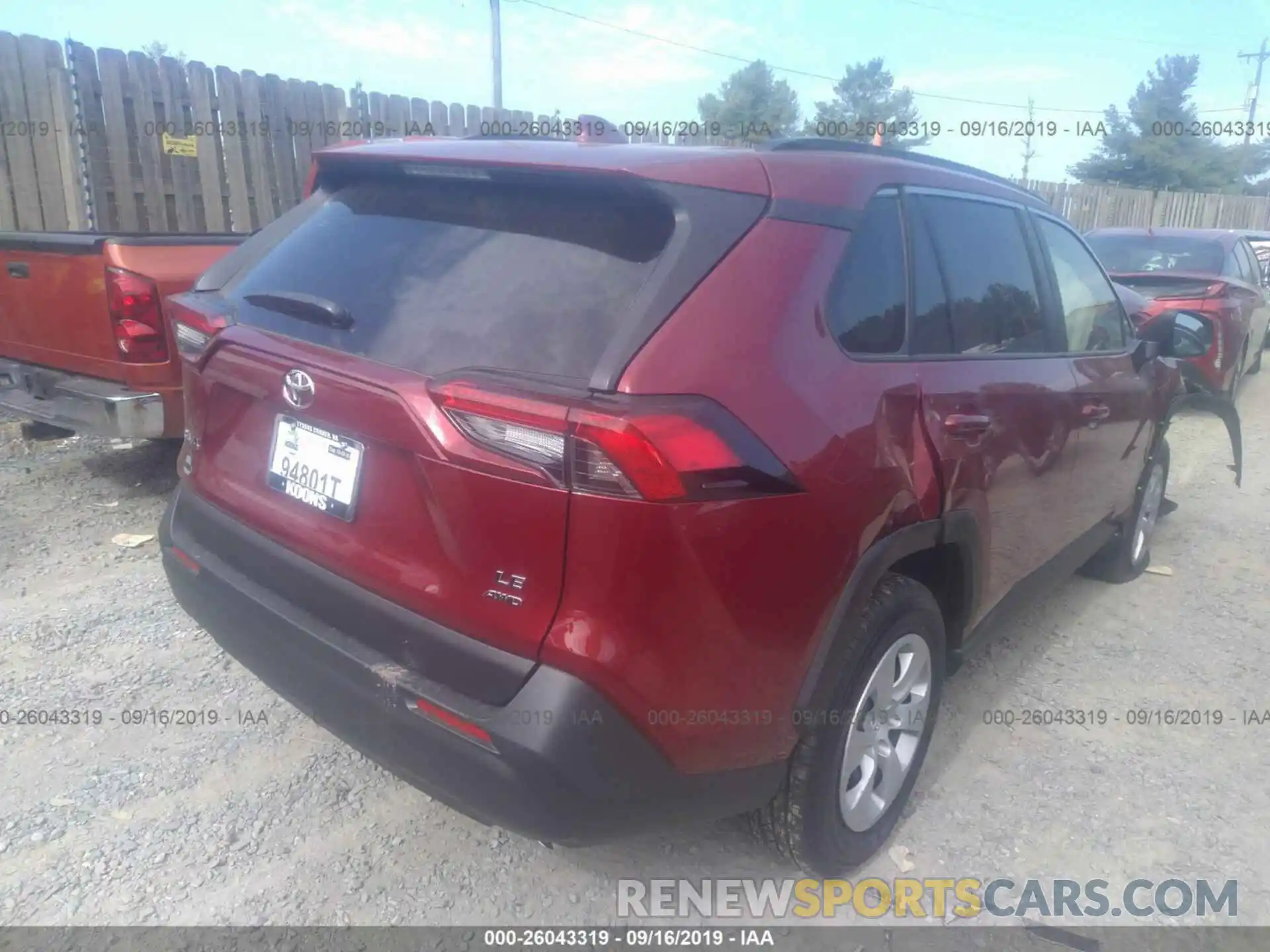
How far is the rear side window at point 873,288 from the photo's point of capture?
2178mm

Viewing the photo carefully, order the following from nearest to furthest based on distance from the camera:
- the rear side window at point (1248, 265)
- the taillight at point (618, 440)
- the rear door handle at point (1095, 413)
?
the taillight at point (618, 440) < the rear door handle at point (1095, 413) < the rear side window at point (1248, 265)

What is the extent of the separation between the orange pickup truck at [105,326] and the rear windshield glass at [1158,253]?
25.2ft

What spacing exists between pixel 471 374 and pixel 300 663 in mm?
862

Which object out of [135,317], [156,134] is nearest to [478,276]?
[135,317]

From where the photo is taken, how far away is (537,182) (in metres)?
2.09

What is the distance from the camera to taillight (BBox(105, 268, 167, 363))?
4.26 metres

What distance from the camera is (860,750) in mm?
2477

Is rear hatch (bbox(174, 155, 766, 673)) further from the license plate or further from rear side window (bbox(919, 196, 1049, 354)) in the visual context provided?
rear side window (bbox(919, 196, 1049, 354))

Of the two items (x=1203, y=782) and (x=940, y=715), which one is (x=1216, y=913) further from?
(x=940, y=715)

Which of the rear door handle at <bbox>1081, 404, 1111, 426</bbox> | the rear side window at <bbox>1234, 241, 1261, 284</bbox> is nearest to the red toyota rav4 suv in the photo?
the rear door handle at <bbox>1081, 404, 1111, 426</bbox>

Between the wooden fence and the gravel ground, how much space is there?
169 inches

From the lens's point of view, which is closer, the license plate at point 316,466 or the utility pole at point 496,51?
the license plate at point 316,466
